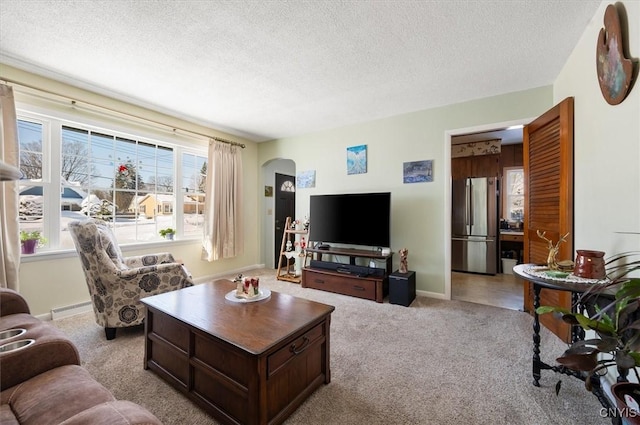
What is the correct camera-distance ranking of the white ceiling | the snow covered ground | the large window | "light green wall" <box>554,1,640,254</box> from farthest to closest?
1. the snow covered ground
2. the large window
3. the white ceiling
4. "light green wall" <box>554,1,640,254</box>

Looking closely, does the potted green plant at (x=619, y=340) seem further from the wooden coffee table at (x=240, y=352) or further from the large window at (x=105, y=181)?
the large window at (x=105, y=181)

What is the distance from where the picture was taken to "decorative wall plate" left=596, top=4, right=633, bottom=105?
59.7 inches

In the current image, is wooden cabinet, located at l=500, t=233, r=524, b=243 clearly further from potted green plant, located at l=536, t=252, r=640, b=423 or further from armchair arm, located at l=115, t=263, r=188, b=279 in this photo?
armchair arm, located at l=115, t=263, r=188, b=279

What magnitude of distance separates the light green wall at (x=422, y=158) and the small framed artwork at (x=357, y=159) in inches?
2.6

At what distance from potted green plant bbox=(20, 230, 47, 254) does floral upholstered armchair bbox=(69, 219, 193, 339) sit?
847 millimetres

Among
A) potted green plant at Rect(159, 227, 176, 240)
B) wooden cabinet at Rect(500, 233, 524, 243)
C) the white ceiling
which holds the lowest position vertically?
wooden cabinet at Rect(500, 233, 524, 243)

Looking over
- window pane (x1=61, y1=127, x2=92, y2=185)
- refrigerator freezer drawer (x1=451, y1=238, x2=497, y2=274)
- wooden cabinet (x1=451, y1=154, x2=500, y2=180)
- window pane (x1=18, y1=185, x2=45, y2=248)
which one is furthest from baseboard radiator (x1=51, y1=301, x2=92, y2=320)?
wooden cabinet (x1=451, y1=154, x2=500, y2=180)

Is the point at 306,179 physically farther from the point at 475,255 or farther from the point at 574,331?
the point at 574,331

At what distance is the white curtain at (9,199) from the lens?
2.42m

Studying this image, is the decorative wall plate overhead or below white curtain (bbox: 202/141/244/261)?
overhead

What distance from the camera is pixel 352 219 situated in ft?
12.5

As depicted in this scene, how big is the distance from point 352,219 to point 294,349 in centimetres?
248

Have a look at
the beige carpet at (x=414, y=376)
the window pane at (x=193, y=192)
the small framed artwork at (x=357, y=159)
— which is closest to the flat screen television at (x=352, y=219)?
the small framed artwork at (x=357, y=159)

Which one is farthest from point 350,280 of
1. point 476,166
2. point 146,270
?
point 476,166
